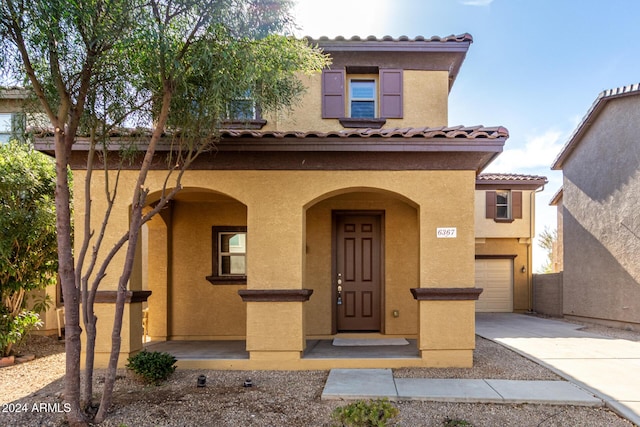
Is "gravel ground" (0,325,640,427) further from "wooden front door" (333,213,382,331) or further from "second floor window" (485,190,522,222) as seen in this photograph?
"second floor window" (485,190,522,222)

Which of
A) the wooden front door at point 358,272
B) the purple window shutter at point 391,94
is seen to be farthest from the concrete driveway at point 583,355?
the purple window shutter at point 391,94

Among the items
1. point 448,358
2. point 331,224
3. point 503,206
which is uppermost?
point 503,206

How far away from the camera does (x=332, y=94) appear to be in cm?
877

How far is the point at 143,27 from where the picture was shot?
4.38 m

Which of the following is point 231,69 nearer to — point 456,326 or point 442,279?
point 442,279

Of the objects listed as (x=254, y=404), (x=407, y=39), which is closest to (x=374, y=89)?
(x=407, y=39)

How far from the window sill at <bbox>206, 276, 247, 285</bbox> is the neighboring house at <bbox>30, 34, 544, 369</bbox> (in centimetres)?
Result: 2

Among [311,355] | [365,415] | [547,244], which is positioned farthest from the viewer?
[547,244]

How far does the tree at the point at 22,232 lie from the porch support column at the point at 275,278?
4.21 metres

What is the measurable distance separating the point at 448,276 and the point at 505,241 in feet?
33.6

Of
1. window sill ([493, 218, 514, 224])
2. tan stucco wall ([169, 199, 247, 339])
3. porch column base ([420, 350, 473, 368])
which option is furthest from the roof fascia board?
window sill ([493, 218, 514, 224])

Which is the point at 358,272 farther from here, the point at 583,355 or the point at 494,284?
the point at 494,284

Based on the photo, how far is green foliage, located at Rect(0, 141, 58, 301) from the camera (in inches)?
281

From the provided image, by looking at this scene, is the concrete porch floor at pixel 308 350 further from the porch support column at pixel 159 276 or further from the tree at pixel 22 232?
the tree at pixel 22 232
